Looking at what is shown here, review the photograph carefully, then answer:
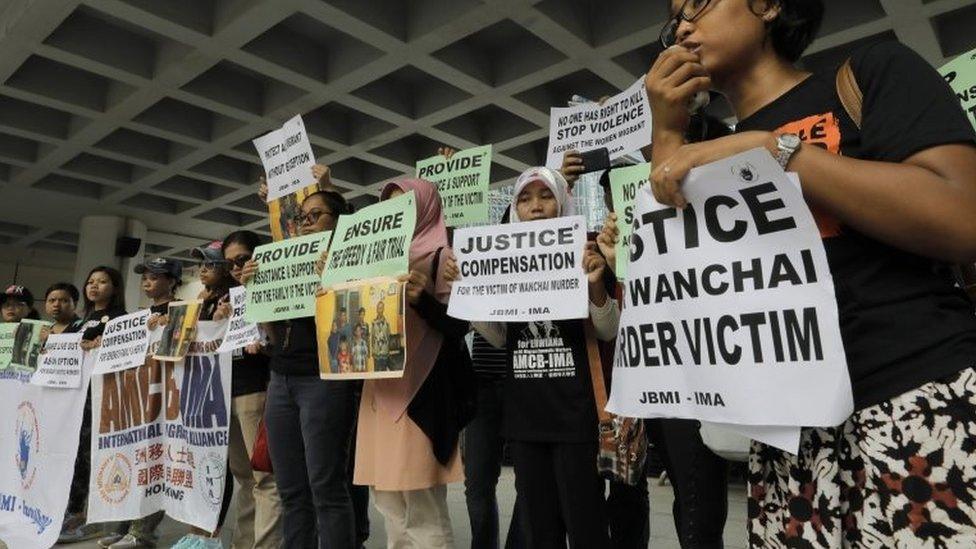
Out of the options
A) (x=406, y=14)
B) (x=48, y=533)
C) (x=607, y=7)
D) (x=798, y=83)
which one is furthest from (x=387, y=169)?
(x=798, y=83)

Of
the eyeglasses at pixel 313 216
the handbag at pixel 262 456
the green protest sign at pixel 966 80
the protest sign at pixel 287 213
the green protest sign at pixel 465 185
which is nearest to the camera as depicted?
the green protest sign at pixel 966 80

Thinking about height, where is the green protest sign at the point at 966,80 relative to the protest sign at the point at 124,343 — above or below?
above

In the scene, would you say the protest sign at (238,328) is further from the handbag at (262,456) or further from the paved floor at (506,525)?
the paved floor at (506,525)

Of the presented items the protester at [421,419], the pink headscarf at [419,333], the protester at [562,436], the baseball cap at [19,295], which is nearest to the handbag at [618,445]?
the protester at [562,436]

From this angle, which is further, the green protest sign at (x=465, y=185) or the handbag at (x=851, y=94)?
the green protest sign at (x=465, y=185)

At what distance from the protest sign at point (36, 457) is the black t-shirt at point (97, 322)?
5.2 inches

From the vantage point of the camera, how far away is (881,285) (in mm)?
777

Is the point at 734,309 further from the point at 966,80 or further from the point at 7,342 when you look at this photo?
the point at 7,342

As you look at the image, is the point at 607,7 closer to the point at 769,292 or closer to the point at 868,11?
the point at 868,11

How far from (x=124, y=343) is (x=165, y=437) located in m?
0.62

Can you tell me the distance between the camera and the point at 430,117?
8.91 m

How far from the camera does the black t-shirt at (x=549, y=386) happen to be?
1.87m

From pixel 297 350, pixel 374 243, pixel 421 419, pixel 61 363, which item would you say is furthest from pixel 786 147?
pixel 61 363

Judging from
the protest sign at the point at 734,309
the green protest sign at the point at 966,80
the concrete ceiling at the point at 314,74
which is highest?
the concrete ceiling at the point at 314,74
